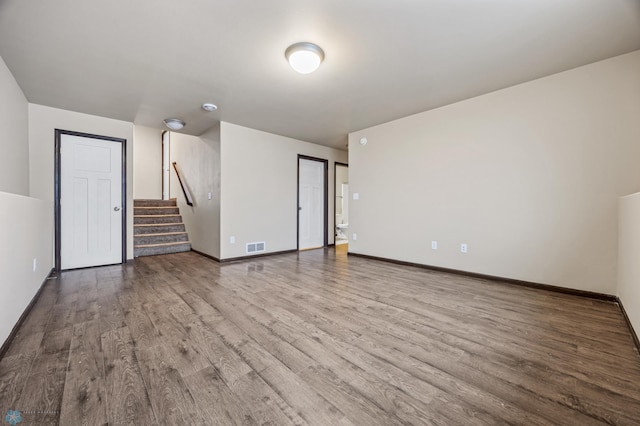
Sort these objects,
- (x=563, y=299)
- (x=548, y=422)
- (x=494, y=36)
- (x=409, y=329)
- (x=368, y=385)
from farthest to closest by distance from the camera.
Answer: (x=563, y=299) → (x=494, y=36) → (x=409, y=329) → (x=368, y=385) → (x=548, y=422)

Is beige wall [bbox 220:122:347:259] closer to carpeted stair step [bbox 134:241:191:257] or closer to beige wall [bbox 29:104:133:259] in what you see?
carpeted stair step [bbox 134:241:191:257]

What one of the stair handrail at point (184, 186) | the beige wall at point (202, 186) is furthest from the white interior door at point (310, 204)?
the stair handrail at point (184, 186)

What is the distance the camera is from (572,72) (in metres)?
2.78

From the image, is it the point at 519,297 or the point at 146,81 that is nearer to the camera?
the point at 519,297

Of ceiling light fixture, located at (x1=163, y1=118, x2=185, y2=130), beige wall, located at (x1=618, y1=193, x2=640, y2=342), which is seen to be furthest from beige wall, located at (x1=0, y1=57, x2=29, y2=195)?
beige wall, located at (x1=618, y1=193, x2=640, y2=342)

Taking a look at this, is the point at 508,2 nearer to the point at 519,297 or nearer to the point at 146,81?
the point at 519,297

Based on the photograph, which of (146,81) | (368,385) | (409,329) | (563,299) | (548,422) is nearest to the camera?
(548,422)

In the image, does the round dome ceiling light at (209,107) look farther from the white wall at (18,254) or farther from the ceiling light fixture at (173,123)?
the white wall at (18,254)

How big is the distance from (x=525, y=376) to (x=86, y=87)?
4.88 meters

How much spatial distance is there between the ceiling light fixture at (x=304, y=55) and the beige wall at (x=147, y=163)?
6915 millimetres

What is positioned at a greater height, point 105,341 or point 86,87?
point 86,87

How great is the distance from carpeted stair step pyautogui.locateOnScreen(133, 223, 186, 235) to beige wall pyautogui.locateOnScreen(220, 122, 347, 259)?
2.13 m

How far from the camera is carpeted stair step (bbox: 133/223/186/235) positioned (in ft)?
17.9

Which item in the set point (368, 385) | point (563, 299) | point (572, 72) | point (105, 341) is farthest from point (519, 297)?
point (105, 341)
